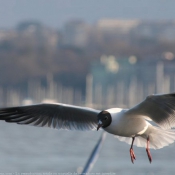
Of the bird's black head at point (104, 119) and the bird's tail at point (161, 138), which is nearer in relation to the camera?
the bird's black head at point (104, 119)

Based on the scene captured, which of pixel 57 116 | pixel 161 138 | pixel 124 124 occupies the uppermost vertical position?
pixel 124 124

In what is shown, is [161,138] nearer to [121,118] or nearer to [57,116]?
[121,118]

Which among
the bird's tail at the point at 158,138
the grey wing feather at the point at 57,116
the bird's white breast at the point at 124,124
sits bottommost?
the bird's tail at the point at 158,138

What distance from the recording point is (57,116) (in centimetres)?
775

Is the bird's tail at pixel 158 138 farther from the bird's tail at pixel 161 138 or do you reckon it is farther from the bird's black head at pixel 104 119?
the bird's black head at pixel 104 119

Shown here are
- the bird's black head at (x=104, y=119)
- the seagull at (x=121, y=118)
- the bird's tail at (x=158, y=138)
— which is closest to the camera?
the bird's black head at (x=104, y=119)

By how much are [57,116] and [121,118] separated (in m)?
0.94

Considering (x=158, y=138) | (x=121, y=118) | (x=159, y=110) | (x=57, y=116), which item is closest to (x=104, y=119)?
(x=121, y=118)

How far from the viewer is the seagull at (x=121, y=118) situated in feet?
22.6

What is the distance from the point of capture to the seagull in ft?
22.6

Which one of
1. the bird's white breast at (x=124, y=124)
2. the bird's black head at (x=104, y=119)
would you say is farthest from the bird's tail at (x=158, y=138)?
the bird's black head at (x=104, y=119)

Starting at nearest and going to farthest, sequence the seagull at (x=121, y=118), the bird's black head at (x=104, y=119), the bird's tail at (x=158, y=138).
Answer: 1. the bird's black head at (x=104, y=119)
2. the seagull at (x=121, y=118)
3. the bird's tail at (x=158, y=138)

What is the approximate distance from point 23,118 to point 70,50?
5840 centimetres

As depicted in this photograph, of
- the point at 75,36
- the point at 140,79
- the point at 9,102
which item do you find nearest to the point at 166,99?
the point at 9,102
